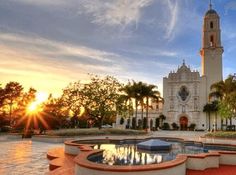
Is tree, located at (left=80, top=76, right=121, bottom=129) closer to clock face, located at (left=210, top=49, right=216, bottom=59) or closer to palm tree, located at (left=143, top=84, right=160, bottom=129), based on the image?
palm tree, located at (left=143, top=84, right=160, bottom=129)

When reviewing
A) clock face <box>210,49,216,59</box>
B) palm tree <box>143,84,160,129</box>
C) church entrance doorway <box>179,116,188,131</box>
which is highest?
clock face <box>210,49,216,59</box>

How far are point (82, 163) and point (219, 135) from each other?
19402 millimetres

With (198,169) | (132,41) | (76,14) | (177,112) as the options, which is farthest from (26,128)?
(177,112)

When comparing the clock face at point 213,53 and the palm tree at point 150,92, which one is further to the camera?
the clock face at point 213,53

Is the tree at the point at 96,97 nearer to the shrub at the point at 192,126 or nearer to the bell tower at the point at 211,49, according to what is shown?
the shrub at the point at 192,126

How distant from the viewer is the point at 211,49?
60719 millimetres

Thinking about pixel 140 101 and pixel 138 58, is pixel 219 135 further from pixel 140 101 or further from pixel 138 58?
pixel 140 101

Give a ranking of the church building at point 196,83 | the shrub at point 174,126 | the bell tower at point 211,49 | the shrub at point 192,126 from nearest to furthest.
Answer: the shrub at point 192,126
the shrub at point 174,126
the church building at point 196,83
the bell tower at point 211,49

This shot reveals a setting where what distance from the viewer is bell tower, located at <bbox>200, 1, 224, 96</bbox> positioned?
5966 cm

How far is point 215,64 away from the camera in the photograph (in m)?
59.9

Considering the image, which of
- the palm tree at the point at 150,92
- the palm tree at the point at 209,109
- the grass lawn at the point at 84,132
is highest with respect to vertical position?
the palm tree at the point at 150,92

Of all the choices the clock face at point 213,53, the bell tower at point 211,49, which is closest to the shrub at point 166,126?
the bell tower at point 211,49

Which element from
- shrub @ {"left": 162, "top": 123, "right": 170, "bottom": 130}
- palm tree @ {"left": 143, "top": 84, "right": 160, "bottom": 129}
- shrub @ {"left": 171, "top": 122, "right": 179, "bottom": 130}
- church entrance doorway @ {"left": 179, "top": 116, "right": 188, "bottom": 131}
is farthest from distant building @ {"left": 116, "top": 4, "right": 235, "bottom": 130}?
palm tree @ {"left": 143, "top": 84, "right": 160, "bottom": 129}

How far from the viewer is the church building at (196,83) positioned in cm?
5888
